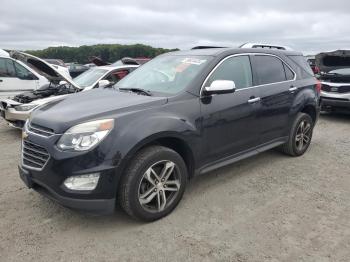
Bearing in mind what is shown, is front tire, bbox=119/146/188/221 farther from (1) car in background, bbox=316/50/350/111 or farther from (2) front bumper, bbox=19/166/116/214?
(1) car in background, bbox=316/50/350/111

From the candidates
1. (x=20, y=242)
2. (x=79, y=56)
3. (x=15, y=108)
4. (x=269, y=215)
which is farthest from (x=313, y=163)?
(x=79, y=56)

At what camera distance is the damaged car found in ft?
22.9

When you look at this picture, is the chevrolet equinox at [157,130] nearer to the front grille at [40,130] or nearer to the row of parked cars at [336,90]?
the front grille at [40,130]

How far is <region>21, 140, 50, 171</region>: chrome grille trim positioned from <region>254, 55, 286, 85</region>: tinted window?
2.92m

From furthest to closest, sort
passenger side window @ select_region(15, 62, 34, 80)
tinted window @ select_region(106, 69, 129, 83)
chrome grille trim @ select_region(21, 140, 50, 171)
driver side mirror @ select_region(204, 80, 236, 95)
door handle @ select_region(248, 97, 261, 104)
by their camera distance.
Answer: passenger side window @ select_region(15, 62, 34, 80)
tinted window @ select_region(106, 69, 129, 83)
door handle @ select_region(248, 97, 261, 104)
driver side mirror @ select_region(204, 80, 236, 95)
chrome grille trim @ select_region(21, 140, 50, 171)

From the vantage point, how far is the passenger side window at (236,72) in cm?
422

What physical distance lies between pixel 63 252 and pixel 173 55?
2931 mm

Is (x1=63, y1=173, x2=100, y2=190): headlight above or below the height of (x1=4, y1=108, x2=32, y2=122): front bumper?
above

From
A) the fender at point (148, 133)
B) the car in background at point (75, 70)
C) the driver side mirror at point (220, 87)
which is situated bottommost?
the car in background at point (75, 70)

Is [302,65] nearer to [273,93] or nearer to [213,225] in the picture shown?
[273,93]

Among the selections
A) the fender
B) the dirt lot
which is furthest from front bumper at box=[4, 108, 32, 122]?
the fender

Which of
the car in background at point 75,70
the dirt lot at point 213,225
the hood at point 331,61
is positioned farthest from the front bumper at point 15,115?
the car in background at point 75,70

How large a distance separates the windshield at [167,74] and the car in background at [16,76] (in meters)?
5.39

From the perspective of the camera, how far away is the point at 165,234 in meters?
3.34
